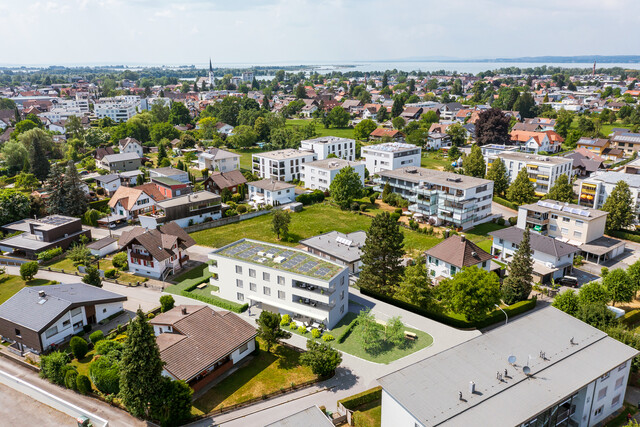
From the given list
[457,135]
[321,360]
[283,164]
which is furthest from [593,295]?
[457,135]

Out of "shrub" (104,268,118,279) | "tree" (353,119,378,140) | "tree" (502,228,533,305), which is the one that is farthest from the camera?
"tree" (353,119,378,140)

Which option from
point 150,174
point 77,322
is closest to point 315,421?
point 77,322

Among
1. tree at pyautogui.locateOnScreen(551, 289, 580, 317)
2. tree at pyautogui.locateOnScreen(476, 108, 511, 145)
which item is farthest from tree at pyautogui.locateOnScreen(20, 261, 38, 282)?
tree at pyautogui.locateOnScreen(476, 108, 511, 145)

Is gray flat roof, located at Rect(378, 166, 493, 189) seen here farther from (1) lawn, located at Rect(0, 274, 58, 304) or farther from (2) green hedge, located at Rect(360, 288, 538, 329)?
(1) lawn, located at Rect(0, 274, 58, 304)

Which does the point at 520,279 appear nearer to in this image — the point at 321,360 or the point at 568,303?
the point at 568,303

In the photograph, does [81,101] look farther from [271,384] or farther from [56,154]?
[271,384]

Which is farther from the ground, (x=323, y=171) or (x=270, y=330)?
(x=323, y=171)
